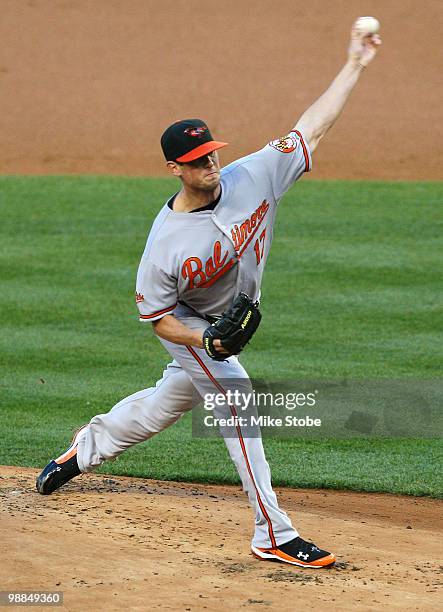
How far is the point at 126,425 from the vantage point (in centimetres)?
516

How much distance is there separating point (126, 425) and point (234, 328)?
107 cm

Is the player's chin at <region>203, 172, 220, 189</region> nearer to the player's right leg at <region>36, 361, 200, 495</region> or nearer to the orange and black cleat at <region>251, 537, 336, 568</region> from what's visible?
the player's right leg at <region>36, 361, 200, 495</region>

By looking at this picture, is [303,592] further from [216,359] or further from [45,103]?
[45,103]

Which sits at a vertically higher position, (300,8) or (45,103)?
(300,8)

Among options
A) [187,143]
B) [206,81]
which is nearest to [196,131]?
[187,143]

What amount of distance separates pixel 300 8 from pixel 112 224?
10.2 metres

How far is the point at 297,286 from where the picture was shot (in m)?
10.2

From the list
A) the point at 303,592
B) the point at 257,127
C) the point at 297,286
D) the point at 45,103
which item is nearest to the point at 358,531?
the point at 303,592

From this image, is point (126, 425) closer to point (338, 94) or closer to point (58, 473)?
point (58, 473)

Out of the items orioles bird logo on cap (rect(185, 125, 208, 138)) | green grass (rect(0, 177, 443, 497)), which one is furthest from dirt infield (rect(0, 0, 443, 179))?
orioles bird logo on cap (rect(185, 125, 208, 138))

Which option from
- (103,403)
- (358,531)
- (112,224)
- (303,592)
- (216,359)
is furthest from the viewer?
(112,224)

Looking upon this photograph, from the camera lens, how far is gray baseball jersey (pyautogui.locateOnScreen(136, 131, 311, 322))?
4484mm

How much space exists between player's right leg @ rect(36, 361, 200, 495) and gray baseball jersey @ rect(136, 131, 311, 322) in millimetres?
447

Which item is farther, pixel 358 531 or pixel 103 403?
pixel 103 403
